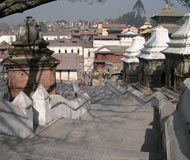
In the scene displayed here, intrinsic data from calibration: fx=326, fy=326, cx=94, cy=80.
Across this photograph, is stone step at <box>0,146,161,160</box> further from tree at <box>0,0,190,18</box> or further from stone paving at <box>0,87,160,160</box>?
tree at <box>0,0,190,18</box>

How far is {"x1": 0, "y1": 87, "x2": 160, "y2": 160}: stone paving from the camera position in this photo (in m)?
5.65

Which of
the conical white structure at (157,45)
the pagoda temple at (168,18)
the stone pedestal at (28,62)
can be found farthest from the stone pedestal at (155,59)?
the pagoda temple at (168,18)

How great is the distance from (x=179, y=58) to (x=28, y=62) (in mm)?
6216

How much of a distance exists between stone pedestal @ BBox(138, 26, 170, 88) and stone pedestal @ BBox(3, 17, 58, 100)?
25.0 ft

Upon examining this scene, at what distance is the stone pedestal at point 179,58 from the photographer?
12555 millimetres

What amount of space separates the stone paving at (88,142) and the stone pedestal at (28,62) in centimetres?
180

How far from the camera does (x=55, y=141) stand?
21.8 feet

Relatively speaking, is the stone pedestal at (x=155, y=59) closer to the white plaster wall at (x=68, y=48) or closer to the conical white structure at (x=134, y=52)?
the conical white structure at (x=134, y=52)

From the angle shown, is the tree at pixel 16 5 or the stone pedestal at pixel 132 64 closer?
the tree at pixel 16 5

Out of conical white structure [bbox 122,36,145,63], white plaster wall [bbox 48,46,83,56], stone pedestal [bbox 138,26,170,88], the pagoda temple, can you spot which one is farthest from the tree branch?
white plaster wall [bbox 48,46,83,56]

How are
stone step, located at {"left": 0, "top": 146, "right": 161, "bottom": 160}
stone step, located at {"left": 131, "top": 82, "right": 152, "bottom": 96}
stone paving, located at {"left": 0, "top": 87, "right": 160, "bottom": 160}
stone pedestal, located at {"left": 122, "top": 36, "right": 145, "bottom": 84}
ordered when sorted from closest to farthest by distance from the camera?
stone step, located at {"left": 0, "top": 146, "right": 161, "bottom": 160}, stone paving, located at {"left": 0, "top": 87, "right": 160, "bottom": 160}, stone step, located at {"left": 131, "top": 82, "right": 152, "bottom": 96}, stone pedestal, located at {"left": 122, "top": 36, "right": 145, "bottom": 84}

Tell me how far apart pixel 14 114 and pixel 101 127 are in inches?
99.4

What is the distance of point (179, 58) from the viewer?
12914 mm

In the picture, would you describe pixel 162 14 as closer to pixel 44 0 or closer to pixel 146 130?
pixel 146 130
